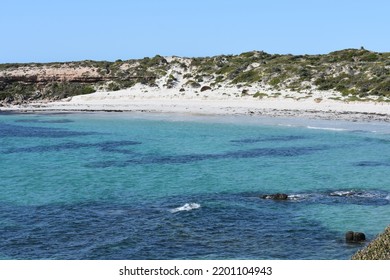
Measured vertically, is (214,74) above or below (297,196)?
above

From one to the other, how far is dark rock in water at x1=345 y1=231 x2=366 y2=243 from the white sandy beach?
40775mm

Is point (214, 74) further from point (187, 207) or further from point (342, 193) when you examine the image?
point (187, 207)

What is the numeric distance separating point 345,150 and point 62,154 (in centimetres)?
2039

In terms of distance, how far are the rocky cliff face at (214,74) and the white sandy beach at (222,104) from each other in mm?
2283

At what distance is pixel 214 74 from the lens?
95375mm

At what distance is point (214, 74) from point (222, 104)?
Result: 1827 cm

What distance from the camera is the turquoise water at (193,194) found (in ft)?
62.2

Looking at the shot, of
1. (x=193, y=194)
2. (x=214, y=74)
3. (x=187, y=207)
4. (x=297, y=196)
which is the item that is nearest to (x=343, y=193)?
(x=297, y=196)

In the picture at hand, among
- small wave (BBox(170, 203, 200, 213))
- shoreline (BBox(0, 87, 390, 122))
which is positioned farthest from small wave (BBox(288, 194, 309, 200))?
shoreline (BBox(0, 87, 390, 122))

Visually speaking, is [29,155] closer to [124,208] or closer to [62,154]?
[62,154]

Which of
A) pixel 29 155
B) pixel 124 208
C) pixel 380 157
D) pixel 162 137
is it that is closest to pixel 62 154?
pixel 29 155

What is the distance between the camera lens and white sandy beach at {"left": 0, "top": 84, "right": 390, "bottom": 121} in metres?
65.1

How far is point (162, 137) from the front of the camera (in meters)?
51.3

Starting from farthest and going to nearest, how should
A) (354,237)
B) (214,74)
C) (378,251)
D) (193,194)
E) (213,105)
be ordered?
1. (214,74)
2. (213,105)
3. (193,194)
4. (354,237)
5. (378,251)
